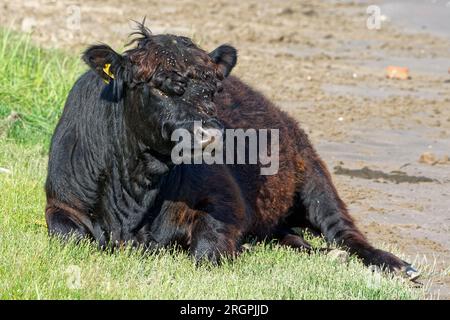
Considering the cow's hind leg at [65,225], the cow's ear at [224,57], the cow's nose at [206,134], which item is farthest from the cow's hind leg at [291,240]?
the cow's nose at [206,134]

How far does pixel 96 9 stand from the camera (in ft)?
69.7

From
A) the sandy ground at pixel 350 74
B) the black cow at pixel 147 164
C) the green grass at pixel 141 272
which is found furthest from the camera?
the sandy ground at pixel 350 74

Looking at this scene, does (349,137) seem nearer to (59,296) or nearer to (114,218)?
(114,218)

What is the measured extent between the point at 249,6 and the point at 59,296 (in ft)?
56.5

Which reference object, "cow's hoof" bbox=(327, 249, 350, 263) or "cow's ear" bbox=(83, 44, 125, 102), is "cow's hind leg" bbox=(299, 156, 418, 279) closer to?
"cow's hoof" bbox=(327, 249, 350, 263)

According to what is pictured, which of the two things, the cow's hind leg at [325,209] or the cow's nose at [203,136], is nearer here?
the cow's nose at [203,136]

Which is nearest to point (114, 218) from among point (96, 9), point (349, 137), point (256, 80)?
point (349, 137)

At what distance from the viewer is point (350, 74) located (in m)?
16.5

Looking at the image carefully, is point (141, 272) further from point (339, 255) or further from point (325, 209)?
point (325, 209)

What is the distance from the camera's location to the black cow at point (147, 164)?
7027mm

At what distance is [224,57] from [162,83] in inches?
28.4

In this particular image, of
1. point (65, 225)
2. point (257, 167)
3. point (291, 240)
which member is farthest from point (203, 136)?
point (291, 240)

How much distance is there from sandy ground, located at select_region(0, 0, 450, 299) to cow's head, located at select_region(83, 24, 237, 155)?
6.93 ft

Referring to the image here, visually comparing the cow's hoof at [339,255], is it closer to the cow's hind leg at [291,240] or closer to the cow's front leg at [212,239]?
the cow's hind leg at [291,240]
